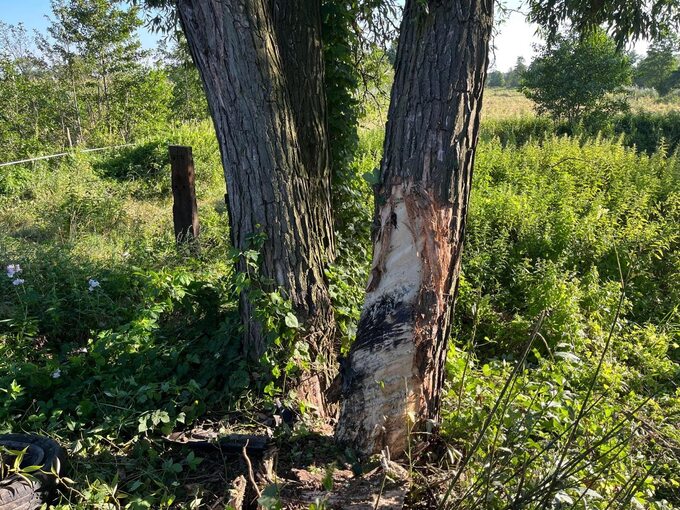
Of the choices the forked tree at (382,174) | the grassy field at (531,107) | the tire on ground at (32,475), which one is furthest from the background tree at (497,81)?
the tire on ground at (32,475)

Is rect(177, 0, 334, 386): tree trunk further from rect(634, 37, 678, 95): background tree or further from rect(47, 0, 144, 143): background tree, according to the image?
rect(634, 37, 678, 95): background tree

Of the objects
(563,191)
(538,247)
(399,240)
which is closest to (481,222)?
(538,247)

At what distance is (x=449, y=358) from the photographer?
3.17 metres

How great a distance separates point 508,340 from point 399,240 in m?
2.91

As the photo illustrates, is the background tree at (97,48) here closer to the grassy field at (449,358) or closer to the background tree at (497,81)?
the grassy field at (449,358)

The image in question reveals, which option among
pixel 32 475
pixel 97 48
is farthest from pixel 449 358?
pixel 97 48

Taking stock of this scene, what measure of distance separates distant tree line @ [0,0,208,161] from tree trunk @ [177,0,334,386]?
1304cm

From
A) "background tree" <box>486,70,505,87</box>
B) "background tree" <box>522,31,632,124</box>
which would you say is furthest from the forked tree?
"background tree" <box>486,70,505,87</box>

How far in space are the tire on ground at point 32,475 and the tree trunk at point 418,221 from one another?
55.5 inches

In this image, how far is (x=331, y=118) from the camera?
3.59 meters

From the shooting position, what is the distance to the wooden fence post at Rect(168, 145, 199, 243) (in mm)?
5281

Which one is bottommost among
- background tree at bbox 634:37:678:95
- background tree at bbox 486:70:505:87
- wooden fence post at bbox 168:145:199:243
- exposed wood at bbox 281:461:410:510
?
exposed wood at bbox 281:461:410:510

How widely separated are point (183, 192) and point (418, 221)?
3.80 m

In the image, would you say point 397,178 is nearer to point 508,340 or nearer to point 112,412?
point 112,412
